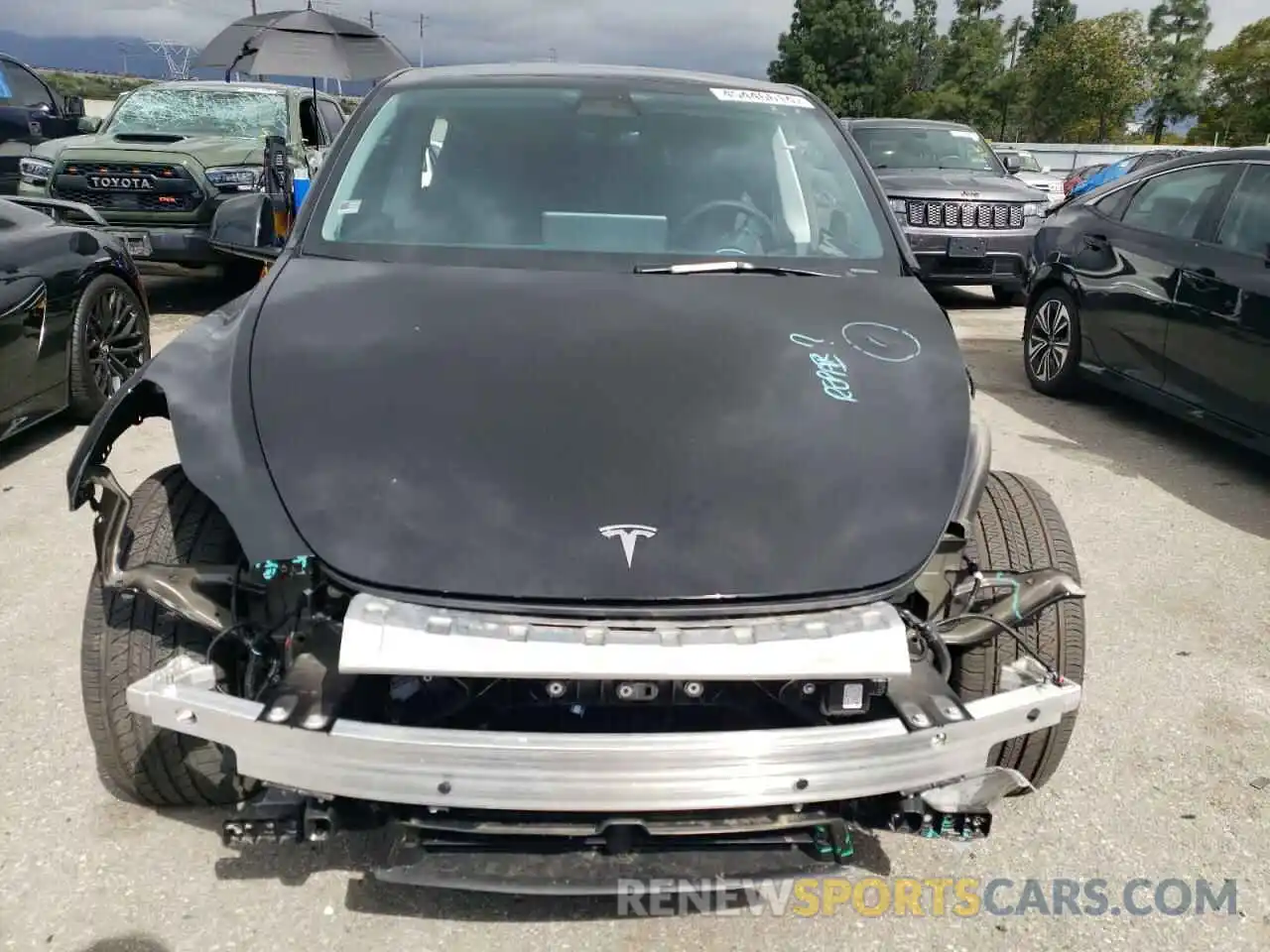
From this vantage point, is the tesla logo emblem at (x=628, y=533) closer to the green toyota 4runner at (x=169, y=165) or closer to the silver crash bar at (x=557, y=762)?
the silver crash bar at (x=557, y=762)

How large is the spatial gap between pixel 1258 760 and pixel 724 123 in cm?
246

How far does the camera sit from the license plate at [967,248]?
909 cm

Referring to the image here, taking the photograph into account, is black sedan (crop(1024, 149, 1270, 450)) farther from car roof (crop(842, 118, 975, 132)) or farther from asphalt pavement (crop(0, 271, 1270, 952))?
car roof (crop(842, 118, 975, 132))

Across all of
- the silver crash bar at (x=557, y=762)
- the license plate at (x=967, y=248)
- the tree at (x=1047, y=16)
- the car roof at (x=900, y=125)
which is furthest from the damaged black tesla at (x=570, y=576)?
the tree at (x=1047, y=16)

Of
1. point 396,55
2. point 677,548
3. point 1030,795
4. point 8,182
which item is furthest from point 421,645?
point 396,55

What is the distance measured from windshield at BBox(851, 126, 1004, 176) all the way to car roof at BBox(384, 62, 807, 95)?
7.08 meters

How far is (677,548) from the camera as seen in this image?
1.98 m

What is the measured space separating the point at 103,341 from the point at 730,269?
4.12 meters

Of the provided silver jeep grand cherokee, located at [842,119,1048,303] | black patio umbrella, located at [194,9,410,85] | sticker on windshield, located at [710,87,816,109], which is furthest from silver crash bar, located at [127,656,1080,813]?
black patio umbrella, located at [194,9,410,85]

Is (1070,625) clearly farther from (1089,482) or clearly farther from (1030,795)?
(1089,482)

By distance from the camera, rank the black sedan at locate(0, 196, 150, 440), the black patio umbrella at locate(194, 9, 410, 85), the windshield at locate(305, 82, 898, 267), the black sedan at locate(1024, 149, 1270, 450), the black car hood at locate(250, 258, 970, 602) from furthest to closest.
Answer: the black patio umbrella at locate(194, 9, 410, 85), the black sedan at locate(1024, 149, 1270, 450), the black sedan at locate(0, 196, 150, 440), the windshield at locate(305, 82, 898, 267), the black car hood at locate(250, 258, 970, 602)

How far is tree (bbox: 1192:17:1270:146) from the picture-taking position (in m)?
46.9

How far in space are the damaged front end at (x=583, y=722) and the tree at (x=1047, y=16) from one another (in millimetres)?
75891

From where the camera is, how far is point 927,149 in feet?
34.7
